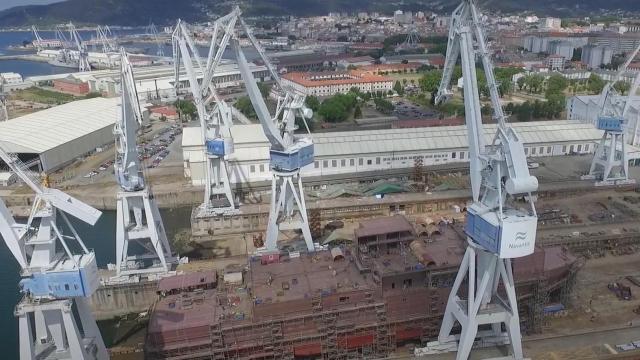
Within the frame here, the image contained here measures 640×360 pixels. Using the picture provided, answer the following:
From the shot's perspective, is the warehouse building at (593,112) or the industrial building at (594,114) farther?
the warehouse building at (593,112)

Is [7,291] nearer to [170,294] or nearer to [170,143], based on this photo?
[170,294]

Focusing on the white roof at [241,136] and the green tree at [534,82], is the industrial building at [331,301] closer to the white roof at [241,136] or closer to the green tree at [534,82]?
the white roof at [241,136]

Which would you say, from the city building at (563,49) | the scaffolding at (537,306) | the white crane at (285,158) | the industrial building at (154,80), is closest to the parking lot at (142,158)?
the white crane at (285,158)

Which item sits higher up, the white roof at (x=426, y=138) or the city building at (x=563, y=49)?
the city building at (x=563, y=49)

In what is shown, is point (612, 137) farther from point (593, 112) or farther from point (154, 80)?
point (154, 80)

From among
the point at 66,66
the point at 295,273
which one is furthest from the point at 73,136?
the point at 66,66

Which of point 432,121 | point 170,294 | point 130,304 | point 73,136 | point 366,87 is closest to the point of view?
point 170,294
